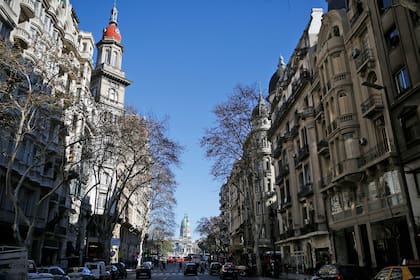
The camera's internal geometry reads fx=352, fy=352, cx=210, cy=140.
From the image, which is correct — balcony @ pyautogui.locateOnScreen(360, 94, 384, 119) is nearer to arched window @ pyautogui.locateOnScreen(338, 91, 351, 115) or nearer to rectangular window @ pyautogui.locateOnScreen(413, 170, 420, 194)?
arched window @ pyautogui.locateOnScreen(338, 91, 351, 115)

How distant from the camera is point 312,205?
3155 centimetres

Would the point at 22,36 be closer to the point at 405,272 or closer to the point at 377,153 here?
the point at 377,153

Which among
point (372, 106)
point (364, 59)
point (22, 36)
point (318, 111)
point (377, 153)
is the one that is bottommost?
point (377, 153)

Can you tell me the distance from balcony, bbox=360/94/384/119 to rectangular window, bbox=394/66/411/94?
136 cm

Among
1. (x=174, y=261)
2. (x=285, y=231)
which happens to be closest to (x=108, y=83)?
(x=285, y=231)

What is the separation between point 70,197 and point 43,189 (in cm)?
798

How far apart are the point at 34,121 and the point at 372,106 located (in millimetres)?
22927

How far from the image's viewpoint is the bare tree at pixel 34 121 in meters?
19.1

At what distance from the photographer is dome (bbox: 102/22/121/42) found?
201 feet

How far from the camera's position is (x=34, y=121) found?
83.3 feet

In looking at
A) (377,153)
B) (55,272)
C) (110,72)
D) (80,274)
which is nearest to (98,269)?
(80,274)

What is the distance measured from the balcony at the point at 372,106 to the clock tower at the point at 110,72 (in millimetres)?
41956

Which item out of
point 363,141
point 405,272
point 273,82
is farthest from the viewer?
point 273,82

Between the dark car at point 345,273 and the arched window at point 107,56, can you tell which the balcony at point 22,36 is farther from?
the arched window at point 107,56
